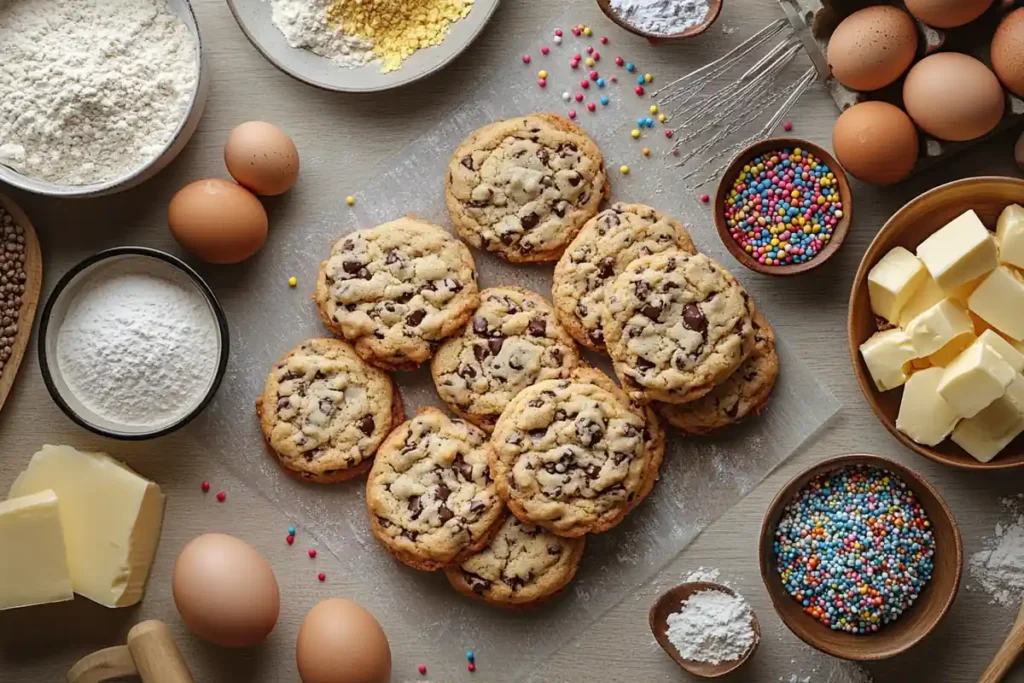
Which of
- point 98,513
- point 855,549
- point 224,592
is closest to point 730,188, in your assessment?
point 855,549

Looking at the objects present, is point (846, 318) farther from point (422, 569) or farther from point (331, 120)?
point (331, 120)

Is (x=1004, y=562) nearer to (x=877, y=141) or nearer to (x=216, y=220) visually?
(x=877, y=141)

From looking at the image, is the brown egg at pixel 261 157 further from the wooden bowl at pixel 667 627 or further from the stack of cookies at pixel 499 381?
the wooden bowl at pixel 667 627

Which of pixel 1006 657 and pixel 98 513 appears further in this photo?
pixel 98 513

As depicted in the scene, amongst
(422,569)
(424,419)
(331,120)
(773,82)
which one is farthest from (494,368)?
(773,82)

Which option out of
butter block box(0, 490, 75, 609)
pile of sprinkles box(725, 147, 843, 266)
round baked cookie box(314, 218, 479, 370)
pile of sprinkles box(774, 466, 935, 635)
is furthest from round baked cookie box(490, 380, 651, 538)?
butter block box(0, 490, 75, 609)
